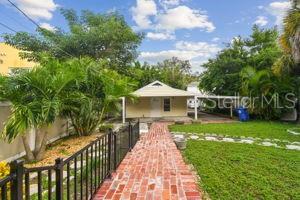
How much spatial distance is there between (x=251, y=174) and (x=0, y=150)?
6.06 metres

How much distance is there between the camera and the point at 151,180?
195 inches

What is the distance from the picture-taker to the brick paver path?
4211 mm

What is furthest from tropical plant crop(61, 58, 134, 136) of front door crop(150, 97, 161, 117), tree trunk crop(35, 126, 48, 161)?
front door crop(150, 97, 161, 117)

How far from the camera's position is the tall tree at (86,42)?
21700 mm

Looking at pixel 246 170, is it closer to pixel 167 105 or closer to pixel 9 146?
pixel 9 146

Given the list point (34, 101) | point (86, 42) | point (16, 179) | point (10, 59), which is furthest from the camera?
point (10, 59)

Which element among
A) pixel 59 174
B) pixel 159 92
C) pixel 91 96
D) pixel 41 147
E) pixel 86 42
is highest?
pixel 86 42

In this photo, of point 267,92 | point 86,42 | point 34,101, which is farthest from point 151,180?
point 86,42

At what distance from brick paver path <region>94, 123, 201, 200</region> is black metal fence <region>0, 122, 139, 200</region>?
0.69ft

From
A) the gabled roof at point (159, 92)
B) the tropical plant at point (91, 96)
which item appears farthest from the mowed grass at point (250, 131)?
the gabled roof at point (159, 92)

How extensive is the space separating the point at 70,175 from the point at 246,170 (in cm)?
379

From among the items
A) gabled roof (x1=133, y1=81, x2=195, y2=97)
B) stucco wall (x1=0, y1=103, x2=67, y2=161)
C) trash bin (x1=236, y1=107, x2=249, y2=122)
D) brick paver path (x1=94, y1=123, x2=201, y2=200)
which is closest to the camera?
brick paver path (x1=94, y1=123, x2=201, y2=200)

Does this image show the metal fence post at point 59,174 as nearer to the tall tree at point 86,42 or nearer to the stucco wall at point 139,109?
the stucco wall at point 139,109

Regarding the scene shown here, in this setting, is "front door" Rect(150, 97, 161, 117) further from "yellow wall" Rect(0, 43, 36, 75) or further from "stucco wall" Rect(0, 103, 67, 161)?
"stucco wall" Rect(0, 103, 67, 161)
